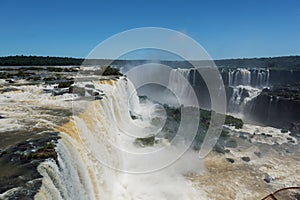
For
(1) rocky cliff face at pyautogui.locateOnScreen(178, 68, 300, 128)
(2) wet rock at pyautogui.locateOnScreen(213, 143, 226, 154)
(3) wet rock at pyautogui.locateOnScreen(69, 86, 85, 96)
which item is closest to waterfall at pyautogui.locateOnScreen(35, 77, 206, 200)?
(3) wet rock at pyautogui.locateOnScreen(69, 86, 85, 96)

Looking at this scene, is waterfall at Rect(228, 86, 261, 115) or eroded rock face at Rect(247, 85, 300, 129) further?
waterfall at Rect(228, 86, 261, 115)

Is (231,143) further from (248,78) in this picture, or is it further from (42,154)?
(248,78)

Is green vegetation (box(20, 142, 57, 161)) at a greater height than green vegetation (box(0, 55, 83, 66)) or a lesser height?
lesser

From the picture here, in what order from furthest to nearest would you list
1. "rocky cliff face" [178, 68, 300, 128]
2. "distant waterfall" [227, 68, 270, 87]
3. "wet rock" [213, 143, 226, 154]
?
"distant waterfall" [227, 68, 270, 87] → "rocky cliff face" [178, 68, 300, 128] → "wet rock" [213, 143, 226, 154]

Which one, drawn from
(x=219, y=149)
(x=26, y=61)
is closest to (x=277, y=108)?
(x=219, y=149)

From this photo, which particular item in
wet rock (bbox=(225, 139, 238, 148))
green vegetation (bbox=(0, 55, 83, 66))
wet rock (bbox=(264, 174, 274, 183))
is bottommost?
wet rock (bbox=(264, 174, 274, 183))

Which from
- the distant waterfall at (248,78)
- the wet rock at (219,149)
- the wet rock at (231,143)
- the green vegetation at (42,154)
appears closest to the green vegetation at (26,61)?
the distant waterfall at (248,78)

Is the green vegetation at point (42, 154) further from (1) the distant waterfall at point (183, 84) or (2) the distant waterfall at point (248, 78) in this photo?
(2) the distant waterfall at point (248, 78)

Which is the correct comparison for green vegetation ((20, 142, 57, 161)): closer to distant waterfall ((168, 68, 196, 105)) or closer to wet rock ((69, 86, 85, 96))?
wet rock ((69, 86, 85, 96))

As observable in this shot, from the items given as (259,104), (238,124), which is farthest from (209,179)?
(259,104)

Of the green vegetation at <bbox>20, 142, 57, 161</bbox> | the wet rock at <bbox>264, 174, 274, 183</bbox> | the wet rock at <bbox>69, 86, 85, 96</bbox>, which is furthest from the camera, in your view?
the wet rock at <bbox>69, 86, 85, 96</bbox>
